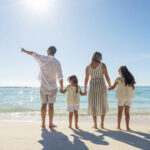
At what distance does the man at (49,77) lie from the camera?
15.3 ft

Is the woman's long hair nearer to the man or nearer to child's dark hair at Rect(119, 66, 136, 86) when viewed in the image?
child's dark hair at Rect(119, 66, 136, 86)

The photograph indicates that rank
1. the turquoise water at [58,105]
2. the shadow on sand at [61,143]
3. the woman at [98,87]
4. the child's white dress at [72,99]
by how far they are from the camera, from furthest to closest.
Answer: the turquoise water at [58,105]
the child's white dress at [72,99]
the woman at [98,87]
the shadow on sand at [61,143]

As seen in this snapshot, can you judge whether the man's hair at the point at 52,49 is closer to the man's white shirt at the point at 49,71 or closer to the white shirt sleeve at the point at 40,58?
the man's white shirt at the point at 49,71

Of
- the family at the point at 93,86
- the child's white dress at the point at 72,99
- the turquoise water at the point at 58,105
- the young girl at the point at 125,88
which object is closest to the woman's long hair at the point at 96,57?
the family at the point at 93,86

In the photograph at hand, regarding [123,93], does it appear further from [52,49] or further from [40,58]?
[40,58]

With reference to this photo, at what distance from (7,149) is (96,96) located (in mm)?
2494

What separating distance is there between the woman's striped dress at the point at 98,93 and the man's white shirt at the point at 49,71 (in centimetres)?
86

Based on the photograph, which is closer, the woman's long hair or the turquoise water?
the woman's long hair

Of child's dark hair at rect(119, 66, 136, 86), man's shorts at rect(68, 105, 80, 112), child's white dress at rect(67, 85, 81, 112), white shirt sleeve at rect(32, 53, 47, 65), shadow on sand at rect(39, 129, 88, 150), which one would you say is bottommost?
shadow on sand at rect(39, 129, 88, 150)

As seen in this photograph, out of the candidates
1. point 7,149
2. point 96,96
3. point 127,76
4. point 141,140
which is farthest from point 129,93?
point 7,149

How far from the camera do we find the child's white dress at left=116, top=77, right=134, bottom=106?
4477 millimetres

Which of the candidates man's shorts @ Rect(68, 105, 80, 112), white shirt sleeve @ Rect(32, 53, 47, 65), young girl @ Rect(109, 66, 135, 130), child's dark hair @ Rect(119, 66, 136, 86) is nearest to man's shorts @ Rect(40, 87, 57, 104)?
man's shorts @ Rect(68, 105, 80, 112)

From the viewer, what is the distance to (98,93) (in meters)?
4.61

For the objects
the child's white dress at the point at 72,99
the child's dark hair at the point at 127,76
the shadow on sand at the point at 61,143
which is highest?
the child's dark hair at the point at 127,76
